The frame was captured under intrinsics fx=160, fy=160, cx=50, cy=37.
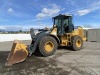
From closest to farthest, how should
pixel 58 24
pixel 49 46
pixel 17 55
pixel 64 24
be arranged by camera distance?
pixel 17 55
pixel 49 46
pixel 64 24
pixel 58 24

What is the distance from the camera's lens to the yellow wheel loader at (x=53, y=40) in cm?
796

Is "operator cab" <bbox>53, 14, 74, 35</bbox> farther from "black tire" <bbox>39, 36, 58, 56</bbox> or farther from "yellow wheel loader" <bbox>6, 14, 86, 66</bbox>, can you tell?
"black tire" <bbox>39, 36, 58, 56</bbox>

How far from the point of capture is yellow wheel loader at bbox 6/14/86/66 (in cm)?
796

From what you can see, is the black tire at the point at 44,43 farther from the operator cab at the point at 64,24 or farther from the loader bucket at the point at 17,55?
the operator cab at the point at 64,24

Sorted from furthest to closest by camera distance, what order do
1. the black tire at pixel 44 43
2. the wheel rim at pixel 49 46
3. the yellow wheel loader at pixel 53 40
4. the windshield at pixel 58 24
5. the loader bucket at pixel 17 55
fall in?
1. the windshield at pixel 58 24
2. the wheel rim at pixel 49 46
3. the black tire at pixel 44 43
4. the yellow wheel loader at pixel 53 40
5. the loader bucket at pixel 17 55

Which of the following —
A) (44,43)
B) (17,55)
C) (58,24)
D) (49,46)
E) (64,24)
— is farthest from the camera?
(58,24)

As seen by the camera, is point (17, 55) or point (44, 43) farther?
point (44, 43)

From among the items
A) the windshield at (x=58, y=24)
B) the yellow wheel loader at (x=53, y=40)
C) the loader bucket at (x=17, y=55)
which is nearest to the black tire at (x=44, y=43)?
the yellow wheel loader at (x=53, y=40)

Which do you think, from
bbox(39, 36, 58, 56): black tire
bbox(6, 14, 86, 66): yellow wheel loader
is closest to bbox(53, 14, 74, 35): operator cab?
bbox(6, 14, 86, 66): yellow wheel loader

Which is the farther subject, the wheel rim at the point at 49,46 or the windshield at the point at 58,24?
the windshield at the point at 58,24

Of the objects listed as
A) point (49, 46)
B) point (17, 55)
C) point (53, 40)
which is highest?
point (53, 40)

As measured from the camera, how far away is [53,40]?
995 centimetres

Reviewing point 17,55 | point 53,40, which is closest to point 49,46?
point 53,40

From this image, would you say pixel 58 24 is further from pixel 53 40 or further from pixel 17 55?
pixel 17 55
